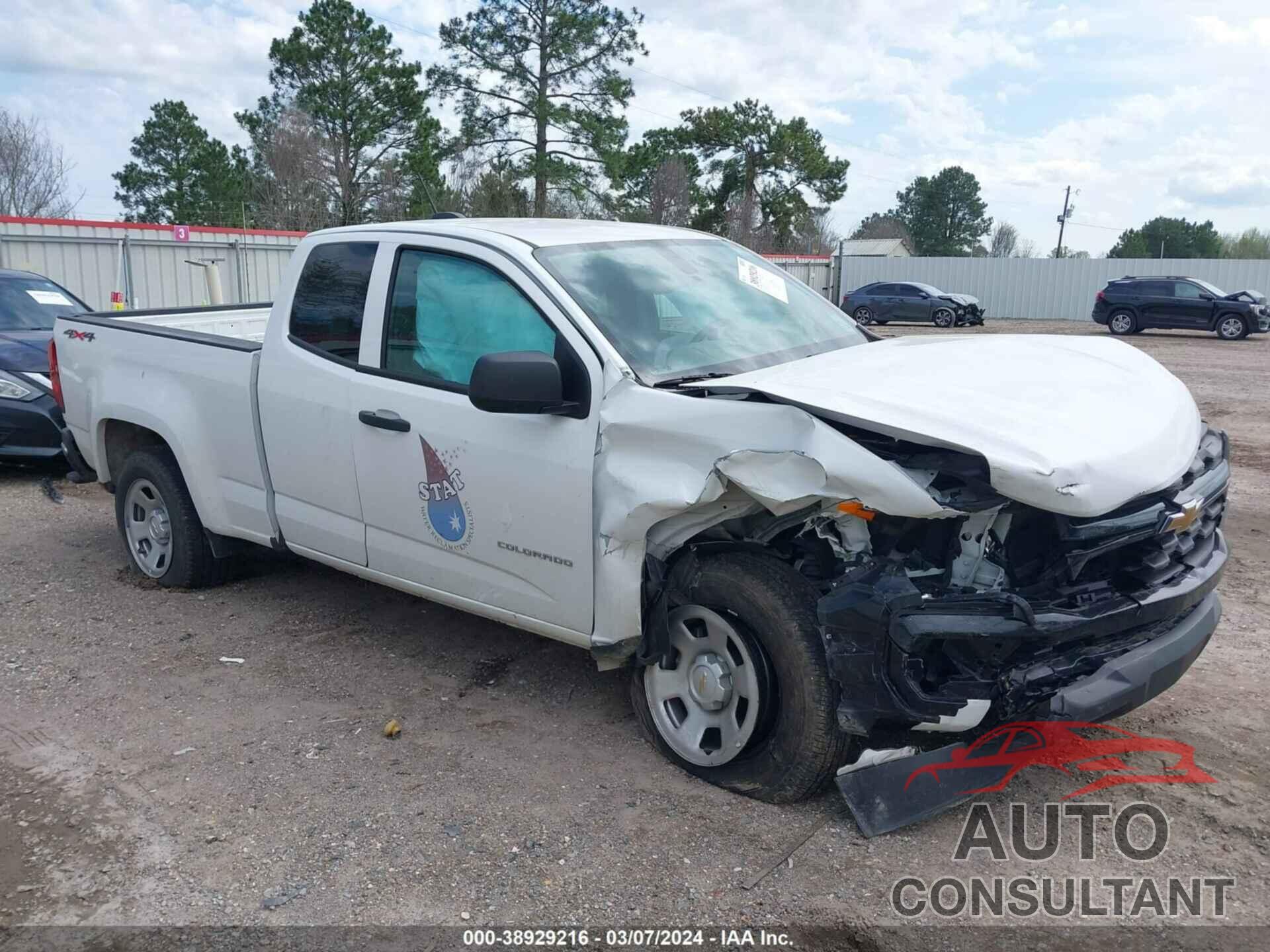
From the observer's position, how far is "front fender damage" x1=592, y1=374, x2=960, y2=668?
3045 millimetres

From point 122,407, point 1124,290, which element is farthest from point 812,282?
point 122,407

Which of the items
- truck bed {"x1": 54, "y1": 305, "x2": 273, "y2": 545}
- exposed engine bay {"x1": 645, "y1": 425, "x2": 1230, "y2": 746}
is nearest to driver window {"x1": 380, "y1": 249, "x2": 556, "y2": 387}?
truck bed {"x1": 54, "y1": 305, "x2": 273, "y2": 545}

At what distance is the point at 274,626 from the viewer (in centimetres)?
535

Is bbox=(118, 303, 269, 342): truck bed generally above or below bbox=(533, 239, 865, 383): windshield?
below

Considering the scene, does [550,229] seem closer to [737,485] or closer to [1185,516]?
[737,485]

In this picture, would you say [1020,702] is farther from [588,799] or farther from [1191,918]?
[588,799]

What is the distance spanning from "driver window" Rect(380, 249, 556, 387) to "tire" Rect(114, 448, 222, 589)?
1.91m

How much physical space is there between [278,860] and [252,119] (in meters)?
38.8

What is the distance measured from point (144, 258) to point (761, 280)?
709 inches

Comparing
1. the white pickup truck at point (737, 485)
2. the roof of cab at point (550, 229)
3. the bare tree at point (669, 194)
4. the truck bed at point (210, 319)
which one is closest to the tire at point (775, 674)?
the white pickup truck at point (737, 485)

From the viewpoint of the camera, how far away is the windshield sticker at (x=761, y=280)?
183 inches

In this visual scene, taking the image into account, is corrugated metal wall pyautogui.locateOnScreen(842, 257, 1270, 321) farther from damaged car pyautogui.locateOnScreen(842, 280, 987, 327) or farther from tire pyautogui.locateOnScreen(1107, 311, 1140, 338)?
tire pyautogui.locateOnScreen(1107, 311, 1140, 338)

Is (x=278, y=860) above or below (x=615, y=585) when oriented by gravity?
below

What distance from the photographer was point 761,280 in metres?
4.75
